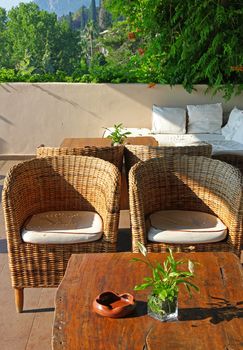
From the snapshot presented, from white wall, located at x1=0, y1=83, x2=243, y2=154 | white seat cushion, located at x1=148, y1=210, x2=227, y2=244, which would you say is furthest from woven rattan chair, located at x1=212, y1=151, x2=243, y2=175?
white wall, located at x1=0, y1=83, x2=243, y2=154

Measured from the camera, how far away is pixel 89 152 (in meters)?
3.57

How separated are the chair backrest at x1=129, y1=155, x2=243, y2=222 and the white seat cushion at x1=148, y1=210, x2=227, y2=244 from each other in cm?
8

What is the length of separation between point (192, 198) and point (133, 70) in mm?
3950

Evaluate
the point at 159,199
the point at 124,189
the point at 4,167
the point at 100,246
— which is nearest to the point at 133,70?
the point at 4,167

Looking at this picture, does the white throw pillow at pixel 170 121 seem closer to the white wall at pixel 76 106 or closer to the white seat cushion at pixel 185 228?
the white wall at pixel 76 106

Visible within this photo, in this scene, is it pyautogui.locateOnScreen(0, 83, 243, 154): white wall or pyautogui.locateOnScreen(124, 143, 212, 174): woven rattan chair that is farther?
pyautogui.locateOnScreen(0, 83, 243, 154): white wall

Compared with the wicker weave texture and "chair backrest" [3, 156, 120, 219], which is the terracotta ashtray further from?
"chair backrest" [3, 156, 120, 219]

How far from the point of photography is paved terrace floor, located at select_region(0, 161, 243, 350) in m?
2.75

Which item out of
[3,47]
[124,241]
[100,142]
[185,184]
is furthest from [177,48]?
[3,47]

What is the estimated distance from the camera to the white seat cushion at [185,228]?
300 centimetres

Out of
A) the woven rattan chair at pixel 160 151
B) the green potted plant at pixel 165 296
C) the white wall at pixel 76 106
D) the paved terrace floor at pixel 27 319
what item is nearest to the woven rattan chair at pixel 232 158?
the woven rattan chair at pixel 160 151

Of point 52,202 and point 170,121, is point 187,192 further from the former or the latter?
point 170,121

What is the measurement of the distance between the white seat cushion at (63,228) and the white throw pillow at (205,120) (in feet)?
11.5

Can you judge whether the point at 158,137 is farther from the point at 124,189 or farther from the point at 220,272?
the point at 220,272
